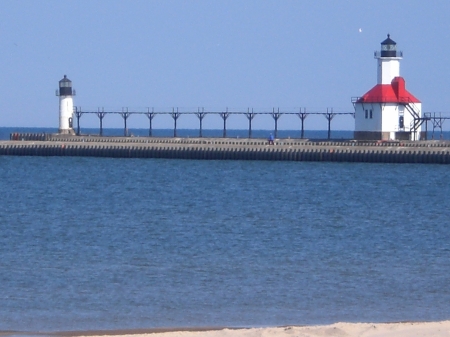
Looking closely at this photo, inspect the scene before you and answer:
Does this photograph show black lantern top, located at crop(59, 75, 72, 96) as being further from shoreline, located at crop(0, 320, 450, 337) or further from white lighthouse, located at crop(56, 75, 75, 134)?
shoreline, located at crop(0, 320, 450, 337)

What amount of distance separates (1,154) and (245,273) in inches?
1992

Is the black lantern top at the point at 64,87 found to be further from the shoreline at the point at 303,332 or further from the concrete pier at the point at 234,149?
the shoreline at the point at 303,332

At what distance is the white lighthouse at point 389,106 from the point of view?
192 ft

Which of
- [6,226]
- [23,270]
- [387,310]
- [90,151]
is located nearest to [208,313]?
[387,310]

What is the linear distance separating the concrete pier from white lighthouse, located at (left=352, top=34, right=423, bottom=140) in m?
1.90

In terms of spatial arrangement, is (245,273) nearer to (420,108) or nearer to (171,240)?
(171,240)

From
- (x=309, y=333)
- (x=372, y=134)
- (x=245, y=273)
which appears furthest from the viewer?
(x=372, y=134)

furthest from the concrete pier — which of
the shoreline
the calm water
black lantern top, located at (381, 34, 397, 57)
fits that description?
the shoreline

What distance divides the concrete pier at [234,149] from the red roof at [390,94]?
2755 mm

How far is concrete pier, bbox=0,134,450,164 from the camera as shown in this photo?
180 feet

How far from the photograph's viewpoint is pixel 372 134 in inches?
2355

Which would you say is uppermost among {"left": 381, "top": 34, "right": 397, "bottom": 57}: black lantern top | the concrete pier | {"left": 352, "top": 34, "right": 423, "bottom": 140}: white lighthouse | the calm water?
{"left": 381, "top": 34, "right": 397, "bottom": 57}: black lantern top

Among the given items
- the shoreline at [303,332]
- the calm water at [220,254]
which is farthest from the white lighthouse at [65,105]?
the shoreline at [303,332]

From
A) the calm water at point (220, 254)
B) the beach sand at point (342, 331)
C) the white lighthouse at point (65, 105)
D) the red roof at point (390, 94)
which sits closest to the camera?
the beach sand at point (342, 331)
